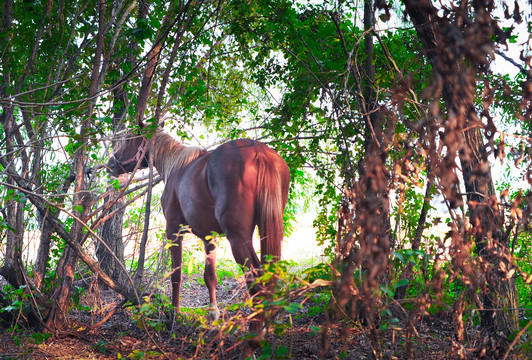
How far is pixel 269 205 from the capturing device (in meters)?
3.79

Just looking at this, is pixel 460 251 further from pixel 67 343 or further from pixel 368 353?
pixel 67 343

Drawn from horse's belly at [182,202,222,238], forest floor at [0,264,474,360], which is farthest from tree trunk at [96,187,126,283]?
horse's belly at [182,202,222,238]

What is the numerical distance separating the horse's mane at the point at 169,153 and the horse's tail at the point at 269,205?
3.27 ft

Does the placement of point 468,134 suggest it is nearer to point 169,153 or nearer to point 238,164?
point 238,164

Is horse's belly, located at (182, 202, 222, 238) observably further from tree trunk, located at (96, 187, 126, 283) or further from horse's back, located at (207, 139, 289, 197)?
tree trunk, located at (96, 187, 126, 283)

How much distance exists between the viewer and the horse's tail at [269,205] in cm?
375

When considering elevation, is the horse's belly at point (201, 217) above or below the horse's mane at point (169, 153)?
below

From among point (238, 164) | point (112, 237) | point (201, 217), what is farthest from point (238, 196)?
point (112, 237)

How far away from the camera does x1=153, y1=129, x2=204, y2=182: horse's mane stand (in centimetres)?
463

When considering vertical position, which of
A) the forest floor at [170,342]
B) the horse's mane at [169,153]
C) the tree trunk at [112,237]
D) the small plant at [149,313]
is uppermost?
the horse's mane at [169,153]

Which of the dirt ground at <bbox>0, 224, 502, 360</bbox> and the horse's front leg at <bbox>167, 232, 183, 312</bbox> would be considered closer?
the dirt ground at <bbox>0, 224, 502, 360</bbox>

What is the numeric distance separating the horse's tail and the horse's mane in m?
1.00

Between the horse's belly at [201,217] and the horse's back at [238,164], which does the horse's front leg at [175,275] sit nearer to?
the horse's belly at [201,217]

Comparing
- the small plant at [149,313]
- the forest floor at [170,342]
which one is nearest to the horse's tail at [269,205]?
the forest floor at [170,342]
